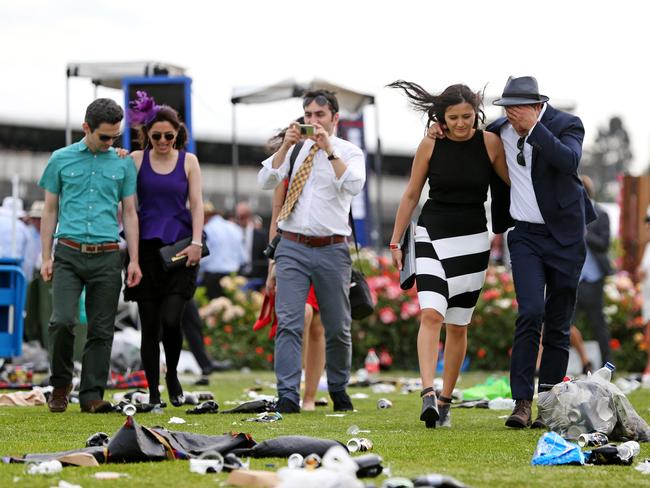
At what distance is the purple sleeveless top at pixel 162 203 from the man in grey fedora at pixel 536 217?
2332 mm

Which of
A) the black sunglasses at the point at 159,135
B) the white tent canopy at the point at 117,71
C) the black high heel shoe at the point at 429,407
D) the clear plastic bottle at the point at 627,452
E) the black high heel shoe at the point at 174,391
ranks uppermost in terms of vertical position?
the white tent canopy at the point at 117,71

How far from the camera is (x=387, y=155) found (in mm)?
34156

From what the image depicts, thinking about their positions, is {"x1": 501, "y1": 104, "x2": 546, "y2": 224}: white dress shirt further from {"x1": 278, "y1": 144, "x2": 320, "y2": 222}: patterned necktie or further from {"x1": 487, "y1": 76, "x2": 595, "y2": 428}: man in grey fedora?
{"x1": 278, "y1": 144, "x2": 320, "y2": 222}: patterned necktie

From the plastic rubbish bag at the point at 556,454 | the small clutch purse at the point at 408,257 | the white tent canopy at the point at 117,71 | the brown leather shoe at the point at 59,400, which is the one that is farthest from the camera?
the white tent canopy at the point at 117,71

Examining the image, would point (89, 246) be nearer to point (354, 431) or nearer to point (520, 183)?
point (354, 431)

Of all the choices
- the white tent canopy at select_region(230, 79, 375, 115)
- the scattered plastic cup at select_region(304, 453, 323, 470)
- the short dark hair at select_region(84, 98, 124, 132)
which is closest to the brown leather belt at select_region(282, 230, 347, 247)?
the short dark hair at select_region(84, 98, 124, 132)

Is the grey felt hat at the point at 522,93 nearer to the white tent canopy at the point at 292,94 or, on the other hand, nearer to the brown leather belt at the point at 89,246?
the brown leather belt at the point at 89,246

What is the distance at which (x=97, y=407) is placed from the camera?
8859mm

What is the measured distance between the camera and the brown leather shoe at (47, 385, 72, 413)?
897 centimetres

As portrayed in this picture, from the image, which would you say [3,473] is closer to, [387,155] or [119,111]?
[119,111]

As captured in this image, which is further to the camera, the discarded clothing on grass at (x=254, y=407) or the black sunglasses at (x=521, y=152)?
the discarded clothing on grass at (x=254, y=407)

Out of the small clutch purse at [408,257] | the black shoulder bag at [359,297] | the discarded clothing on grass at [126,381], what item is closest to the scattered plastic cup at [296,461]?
the small clutch purse at [408,257]

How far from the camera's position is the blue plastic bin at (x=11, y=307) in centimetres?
1082

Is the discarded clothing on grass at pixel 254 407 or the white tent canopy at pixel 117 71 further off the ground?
the white tent canopy at pixel 117 71
